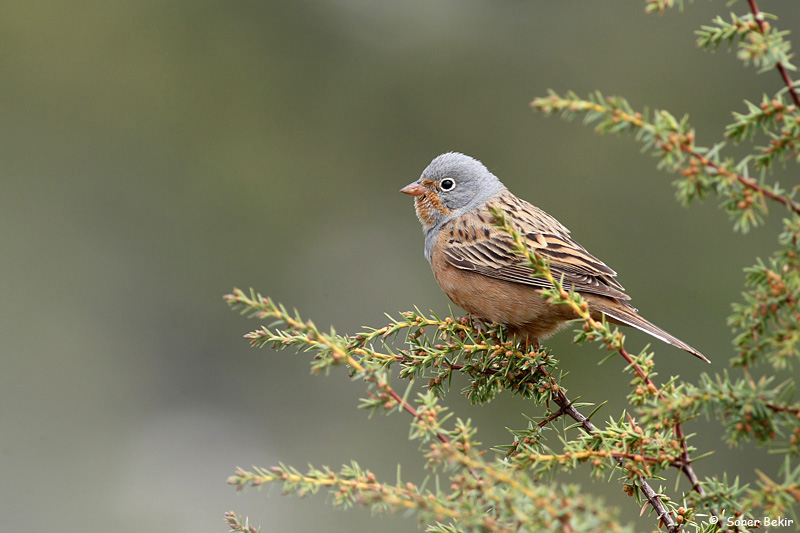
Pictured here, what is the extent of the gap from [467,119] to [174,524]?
6110 mm

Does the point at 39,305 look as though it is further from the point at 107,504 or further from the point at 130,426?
the point at 107,504

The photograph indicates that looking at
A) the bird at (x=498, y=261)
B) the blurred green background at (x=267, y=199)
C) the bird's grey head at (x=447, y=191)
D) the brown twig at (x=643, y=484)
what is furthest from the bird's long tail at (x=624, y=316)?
the blurred green background at (x=267, y=199)

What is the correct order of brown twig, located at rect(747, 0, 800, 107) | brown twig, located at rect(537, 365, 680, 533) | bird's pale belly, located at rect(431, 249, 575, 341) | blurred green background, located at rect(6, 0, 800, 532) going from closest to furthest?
1. brown twig, located at rect(747, 0, 800, 107)
2. brown twig, located at rect(537, 365, 680, 533)
3. bird's pale belly, located at rect(431, 249, 575, 341)
4. blurred green background, located at rect(6, 0, 800, 532)

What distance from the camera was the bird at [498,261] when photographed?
4422 mm

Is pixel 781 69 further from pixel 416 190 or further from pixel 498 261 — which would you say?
pixel 416 190

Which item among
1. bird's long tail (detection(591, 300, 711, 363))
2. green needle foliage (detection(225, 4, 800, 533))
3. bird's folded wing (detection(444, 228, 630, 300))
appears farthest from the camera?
bird's folded wing (detection(444, 228, 630, 300))

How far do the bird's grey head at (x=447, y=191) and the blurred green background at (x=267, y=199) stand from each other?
14.2 feet

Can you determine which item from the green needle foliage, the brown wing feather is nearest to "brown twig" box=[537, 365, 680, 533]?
the green needle foliage

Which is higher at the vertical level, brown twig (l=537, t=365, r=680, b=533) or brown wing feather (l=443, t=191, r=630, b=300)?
brown wing feather (l=443, t=191, r=630, b=300)

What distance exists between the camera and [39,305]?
10.2 metres

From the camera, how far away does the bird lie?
442 cm

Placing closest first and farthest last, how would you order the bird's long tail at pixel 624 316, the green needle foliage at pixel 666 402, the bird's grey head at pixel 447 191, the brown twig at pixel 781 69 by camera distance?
the green needle foliage at pixel 666 402, the brown twig at pixel 781 69, the bird's long tail at pixel 624 316, the bird's grey head at pixel 447 191

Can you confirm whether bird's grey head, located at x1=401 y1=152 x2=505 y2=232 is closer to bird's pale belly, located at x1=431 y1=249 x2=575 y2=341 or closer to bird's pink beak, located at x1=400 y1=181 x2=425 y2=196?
bird's pink beak, located at x1=400 y1=181 x2=425 y2=196

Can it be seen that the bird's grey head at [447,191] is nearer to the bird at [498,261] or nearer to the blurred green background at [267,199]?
the bird at [498,261]
